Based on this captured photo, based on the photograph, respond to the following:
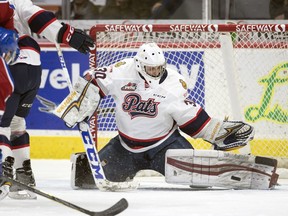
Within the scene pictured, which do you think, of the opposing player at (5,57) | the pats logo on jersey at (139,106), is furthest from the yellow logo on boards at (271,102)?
the opposing player at (5,57)

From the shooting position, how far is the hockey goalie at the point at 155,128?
5988 mm

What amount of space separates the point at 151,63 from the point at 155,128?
37 cm

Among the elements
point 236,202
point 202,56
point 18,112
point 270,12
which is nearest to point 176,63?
point 202,56

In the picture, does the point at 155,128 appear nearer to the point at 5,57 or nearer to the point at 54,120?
the point at 5,57

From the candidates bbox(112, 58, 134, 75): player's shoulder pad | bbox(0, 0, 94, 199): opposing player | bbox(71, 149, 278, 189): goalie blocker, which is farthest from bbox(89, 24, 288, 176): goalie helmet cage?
bbox(0, 0, 94, 199): opposing player

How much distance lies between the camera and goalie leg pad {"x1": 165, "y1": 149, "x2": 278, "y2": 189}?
19.4 ft

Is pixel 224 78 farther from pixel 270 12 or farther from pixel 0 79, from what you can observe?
pixel 0 79

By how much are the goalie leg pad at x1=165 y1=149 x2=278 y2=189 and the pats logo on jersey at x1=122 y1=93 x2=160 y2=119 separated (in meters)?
0.28

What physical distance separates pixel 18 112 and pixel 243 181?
51.6 inches

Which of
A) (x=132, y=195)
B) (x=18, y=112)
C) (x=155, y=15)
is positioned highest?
(x=155, y=15)

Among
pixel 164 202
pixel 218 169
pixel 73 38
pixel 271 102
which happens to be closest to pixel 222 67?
pixel 271 102

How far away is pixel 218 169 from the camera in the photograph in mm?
5973

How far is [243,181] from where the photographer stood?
6008 millimetres

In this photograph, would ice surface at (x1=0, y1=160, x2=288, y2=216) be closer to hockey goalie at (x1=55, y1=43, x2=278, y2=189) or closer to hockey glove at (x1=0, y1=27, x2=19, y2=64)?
hockey goalie at (x1=55, y1=43, x2=278, y2=189)
